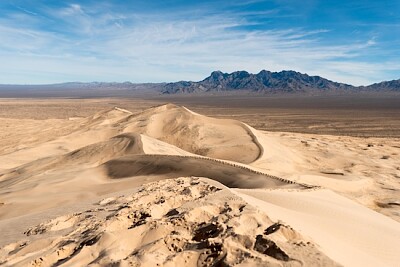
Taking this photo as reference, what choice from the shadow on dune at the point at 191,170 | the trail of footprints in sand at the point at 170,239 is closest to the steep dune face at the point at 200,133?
the shadow on dune at the point at 191,170

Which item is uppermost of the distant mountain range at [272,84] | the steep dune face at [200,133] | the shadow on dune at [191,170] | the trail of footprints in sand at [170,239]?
the trail of footprints in sand at [170,239]

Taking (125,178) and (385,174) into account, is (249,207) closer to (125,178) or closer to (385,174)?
(125,178)

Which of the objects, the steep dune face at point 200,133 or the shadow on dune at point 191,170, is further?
the steep dune face at point 200,133

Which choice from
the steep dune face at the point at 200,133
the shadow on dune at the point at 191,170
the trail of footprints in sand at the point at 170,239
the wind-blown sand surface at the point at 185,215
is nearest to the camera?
the trail of footprints in sand at the point at 170,239

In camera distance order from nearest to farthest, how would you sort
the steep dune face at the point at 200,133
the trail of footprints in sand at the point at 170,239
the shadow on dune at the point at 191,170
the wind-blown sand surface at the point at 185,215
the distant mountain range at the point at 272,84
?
the trail of footprints in sand at the point at 170,239, the wind-blown sand surface at the point at 185,215, the shadow on dune at the point at 191,170, the steep dune face at the point at 200,133, the distant mountain range at the point at 272,84

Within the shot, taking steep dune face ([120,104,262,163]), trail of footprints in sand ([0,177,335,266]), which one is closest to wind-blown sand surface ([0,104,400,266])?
trail of footprints in sand ([0,177,335,266])

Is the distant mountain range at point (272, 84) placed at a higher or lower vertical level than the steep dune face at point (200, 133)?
lower

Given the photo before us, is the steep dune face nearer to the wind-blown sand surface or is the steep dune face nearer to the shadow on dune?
the wind-blown sand surface

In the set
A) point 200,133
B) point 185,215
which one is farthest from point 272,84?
point 185,215

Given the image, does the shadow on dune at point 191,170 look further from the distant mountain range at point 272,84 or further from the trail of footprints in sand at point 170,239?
the distant mountain range at point 272,84
